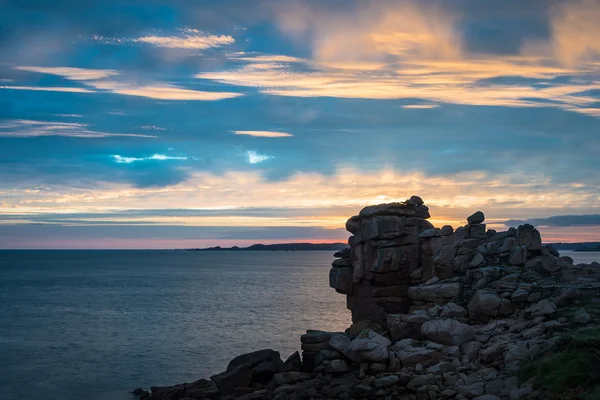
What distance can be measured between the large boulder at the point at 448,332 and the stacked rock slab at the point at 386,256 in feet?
32.1

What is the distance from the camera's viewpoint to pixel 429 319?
28.2m

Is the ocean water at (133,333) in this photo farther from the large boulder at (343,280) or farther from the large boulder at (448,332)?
the large boulder at (448,332)

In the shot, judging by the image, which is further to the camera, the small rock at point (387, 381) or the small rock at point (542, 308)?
the small rock at point (542, 308)

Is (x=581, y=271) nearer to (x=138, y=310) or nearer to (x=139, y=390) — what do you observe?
(x=139, y=390)

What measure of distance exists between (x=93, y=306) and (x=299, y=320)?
32609mm

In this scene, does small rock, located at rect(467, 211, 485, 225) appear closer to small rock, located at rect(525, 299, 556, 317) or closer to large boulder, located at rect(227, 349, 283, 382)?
small rock, located at rect(525, 299, 556, 317)

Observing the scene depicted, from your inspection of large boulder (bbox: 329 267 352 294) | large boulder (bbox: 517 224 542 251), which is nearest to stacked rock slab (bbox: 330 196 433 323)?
large boulder (bbox: 329 267 352 294)

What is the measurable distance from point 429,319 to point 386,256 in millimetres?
9210

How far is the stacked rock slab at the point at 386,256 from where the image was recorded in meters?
37.1

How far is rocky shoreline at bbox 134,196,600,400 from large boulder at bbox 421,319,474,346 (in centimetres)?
4

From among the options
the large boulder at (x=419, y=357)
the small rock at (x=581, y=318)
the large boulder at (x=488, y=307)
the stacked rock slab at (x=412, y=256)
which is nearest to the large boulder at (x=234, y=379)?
the stacked rock slab at (x=412, y=256)

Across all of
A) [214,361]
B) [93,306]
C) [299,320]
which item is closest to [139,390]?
[214,361]

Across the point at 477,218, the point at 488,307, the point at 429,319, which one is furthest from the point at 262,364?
the point at 477,218

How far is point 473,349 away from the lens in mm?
24750
